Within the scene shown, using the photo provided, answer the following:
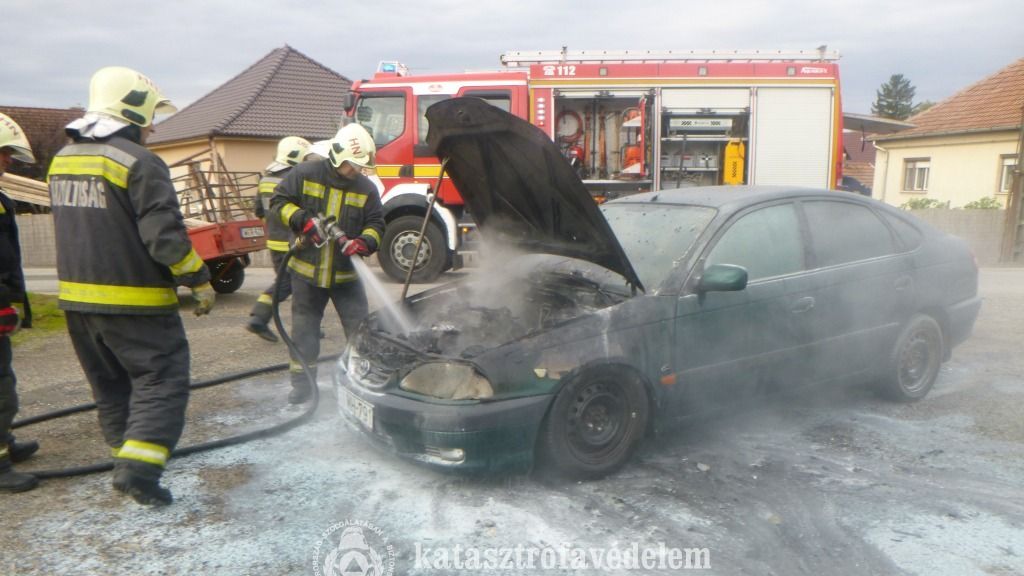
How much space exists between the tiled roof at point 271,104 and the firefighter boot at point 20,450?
1819 cm

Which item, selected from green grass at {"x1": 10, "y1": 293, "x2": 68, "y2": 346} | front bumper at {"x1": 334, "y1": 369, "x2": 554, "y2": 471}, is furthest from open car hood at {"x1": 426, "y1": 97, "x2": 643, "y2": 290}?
green grass at {"x1": 10, "y1": 293, "x2": 68, "y2": 346}

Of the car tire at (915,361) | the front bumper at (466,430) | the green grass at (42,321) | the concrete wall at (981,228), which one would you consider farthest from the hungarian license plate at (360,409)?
the concrete wall at (981,228)

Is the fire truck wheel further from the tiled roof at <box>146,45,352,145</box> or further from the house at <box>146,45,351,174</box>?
the tiled roof at <box>146,45,352,145</box>

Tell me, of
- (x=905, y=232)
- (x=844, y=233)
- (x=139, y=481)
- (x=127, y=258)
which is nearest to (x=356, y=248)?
(x=127, y=258)

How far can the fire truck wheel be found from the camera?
9250 millimetres

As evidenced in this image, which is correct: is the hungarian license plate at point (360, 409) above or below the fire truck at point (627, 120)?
below

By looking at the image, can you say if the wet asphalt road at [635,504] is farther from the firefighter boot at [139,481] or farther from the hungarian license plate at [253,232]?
the hungarian license plate at [253,232]

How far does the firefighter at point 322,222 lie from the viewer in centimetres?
467

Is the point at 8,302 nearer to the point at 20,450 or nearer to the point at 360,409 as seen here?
the point at 20,450

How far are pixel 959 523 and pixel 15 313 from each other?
14.9ft

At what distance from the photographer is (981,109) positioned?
2127cm

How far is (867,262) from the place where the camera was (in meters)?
4.43

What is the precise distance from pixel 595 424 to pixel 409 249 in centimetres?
713

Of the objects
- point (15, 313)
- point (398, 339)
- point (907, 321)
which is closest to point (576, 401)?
point (398, 339)
